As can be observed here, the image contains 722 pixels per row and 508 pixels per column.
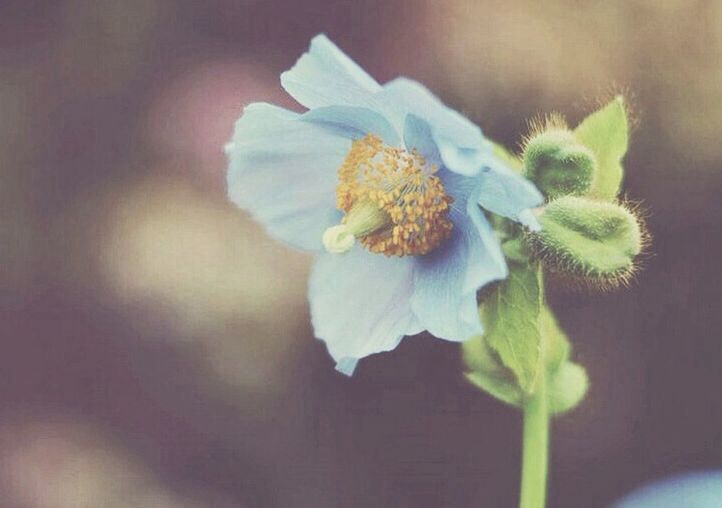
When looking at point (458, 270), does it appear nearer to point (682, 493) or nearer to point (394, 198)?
point (394, 198)

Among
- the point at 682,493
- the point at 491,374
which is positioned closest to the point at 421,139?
the point at 491,374

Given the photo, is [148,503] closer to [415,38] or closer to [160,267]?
[160,267]

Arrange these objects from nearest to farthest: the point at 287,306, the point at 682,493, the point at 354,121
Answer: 1. the point at 354,121
2. the point at 682,493
3. the point at 287,306

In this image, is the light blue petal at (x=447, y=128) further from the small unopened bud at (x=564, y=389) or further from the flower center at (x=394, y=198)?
the small unopened bud at (x=564, y=389)

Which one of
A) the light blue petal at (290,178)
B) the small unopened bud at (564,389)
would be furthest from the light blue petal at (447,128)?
the small unopened bud at (564,389)

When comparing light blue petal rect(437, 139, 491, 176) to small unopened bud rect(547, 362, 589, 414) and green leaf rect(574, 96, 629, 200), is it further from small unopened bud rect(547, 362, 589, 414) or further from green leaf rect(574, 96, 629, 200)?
small unopened bud rect(547, 362, 589, 414)

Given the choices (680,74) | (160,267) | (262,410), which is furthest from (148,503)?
(680,74)
